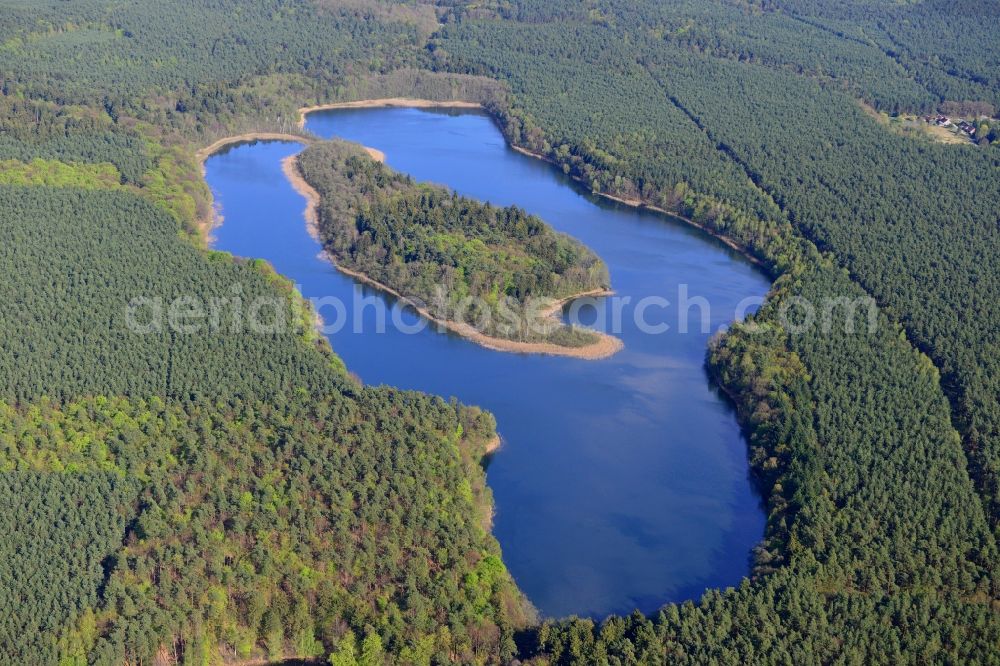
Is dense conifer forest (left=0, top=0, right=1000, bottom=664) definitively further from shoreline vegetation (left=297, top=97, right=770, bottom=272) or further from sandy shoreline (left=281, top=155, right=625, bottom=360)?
sandy shoreline (left=281, top=155, right=625, bottom=360)

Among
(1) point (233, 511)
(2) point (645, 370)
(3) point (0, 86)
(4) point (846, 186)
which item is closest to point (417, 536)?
(1) point (233, 511)

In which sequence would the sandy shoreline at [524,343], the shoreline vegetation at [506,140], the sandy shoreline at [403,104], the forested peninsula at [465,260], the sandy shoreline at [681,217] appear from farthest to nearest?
the sandy shoreline at [403,104]
the shoreline vegetation at [506,140]
the sandy shoreline at [681,217]
the forested peninsula at [465,260]
the sandy shoreline at [524,343]

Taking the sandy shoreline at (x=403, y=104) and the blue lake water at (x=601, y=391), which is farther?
the sandy shoreline at (x=403, y=104)

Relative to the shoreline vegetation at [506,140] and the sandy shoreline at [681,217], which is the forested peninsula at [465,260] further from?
the shoreline vegetation at [506,140]

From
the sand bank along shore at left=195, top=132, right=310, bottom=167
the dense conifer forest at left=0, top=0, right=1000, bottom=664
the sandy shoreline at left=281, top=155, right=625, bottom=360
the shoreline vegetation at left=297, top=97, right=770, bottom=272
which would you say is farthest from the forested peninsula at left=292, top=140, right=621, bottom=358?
the sand bank along shore at left=195, top=132, right=310, bottom=167

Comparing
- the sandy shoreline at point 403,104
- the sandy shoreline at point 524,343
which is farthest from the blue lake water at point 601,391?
the sandy shoreline at point 403,104

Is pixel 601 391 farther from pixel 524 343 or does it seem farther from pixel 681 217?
pixel 681 217
